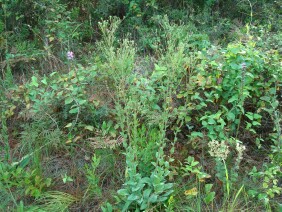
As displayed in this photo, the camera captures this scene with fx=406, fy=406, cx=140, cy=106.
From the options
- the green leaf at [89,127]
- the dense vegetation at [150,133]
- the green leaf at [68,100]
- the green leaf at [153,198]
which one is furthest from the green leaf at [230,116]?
the green leaf at [68,100]

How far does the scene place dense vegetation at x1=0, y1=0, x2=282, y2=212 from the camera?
292cm

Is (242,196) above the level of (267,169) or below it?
below

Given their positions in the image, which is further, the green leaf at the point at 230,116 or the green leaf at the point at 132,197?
the green leaf at the point at 230,116

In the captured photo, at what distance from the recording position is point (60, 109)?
146 inches

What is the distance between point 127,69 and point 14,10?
2916 mm

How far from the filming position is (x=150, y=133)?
3254 mm

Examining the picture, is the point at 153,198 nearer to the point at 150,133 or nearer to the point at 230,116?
the point at 150,133

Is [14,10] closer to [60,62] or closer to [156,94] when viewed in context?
[60,62]

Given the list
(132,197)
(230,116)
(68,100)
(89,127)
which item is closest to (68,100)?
(68,100)

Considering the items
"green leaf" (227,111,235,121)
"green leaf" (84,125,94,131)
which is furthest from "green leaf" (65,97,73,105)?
A: "green leaf" (227,111,235,121)

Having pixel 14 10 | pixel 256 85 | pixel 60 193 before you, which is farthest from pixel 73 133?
pixel 14 10

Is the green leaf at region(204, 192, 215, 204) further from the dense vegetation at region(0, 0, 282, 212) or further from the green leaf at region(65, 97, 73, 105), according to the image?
the green leaf at region(65, 97, 73, 105)

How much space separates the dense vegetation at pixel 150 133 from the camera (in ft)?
9.59

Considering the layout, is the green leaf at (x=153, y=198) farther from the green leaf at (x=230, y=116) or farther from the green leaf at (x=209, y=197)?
the green leaf at (x=230, y=116)
